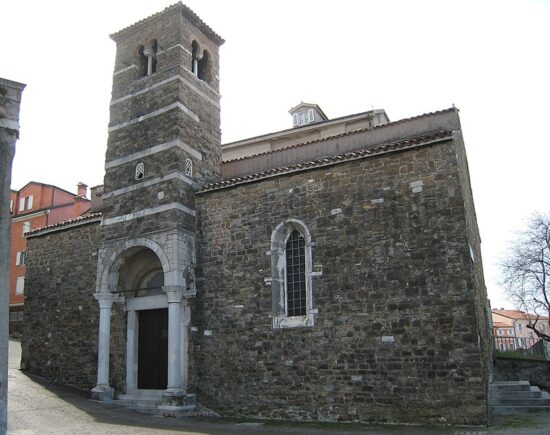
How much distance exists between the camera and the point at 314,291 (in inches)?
545

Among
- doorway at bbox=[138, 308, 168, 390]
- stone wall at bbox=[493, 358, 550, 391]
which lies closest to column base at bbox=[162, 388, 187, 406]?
doorway at bbox=[138, 308, 168, 390]

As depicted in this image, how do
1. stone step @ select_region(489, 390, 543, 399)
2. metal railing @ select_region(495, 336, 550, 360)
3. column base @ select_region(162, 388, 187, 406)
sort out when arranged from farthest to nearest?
metal railing @ select_region(495, 336, 550, 360) < column base @ select_region(162, 388, 187, 406) < stone step @ select_region(489, 390, 543, 399)

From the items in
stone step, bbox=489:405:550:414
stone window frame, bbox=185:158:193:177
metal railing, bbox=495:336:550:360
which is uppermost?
stone window frame, bbox=185:158:193:177

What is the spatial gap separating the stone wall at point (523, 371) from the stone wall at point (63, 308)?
1294cm

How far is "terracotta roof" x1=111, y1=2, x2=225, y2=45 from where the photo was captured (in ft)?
59.5

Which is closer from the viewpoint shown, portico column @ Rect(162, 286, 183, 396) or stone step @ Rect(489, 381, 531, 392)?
stone step @ Rect(489, 381, 531, 392)

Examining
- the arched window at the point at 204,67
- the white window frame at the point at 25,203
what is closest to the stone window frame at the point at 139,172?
the arched window at the point at 204,67

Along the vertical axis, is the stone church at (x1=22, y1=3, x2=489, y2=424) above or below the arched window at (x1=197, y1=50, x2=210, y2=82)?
below

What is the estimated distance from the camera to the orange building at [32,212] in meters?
35.4

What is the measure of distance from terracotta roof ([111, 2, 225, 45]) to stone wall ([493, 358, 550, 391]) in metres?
14.7

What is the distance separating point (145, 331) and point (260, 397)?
184 inches

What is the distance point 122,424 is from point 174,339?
292 centimetres

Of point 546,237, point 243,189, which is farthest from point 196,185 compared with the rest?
point 546,237

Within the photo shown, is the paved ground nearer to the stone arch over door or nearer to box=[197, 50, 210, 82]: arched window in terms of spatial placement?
the stone arch over door
